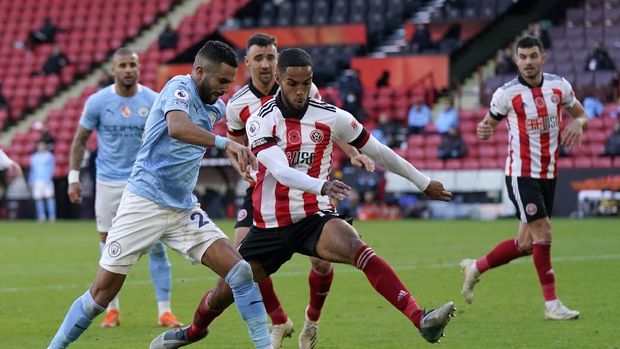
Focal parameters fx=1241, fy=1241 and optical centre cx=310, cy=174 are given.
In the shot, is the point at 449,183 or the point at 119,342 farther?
the point at 449,183

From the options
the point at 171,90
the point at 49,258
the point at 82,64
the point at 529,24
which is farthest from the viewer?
the point at 82,64

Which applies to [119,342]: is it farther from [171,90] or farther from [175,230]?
[171,90]

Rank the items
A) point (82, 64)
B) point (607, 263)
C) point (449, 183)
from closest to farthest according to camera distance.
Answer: point (607, 263) < point (449, 183) < point (82, 64)

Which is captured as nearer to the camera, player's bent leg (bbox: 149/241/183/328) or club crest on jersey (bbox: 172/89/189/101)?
club crest on jersey (bbox: 172/89/189/101)

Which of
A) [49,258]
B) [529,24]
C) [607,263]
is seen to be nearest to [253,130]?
[607,263]

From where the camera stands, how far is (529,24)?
35.2 metres

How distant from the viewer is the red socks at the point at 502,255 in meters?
11.8

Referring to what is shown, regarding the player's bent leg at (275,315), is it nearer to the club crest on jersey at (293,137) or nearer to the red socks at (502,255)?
the club crest on jersey at (293,137)

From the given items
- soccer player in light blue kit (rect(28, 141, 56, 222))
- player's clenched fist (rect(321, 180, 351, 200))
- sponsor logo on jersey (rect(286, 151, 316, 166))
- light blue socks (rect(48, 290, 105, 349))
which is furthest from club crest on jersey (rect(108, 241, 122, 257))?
soccer player in light blue kit (rect(28, 141, 56, 222))

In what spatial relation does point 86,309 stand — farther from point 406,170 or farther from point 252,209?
point 406,170

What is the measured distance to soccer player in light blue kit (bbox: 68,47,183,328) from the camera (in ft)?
36.9

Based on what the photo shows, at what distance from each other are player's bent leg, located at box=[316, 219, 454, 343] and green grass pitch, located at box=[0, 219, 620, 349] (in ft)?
4.52

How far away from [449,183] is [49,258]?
12.7 m

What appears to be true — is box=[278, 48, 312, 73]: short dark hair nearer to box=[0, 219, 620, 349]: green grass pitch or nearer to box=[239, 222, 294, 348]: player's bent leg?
box=[239, 222, 294, 348]: player's bent leg
